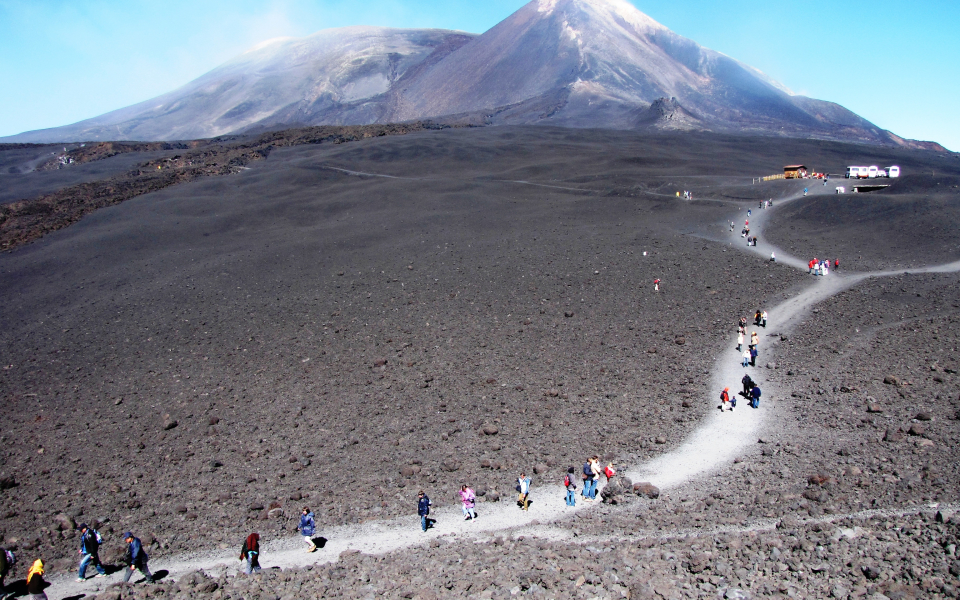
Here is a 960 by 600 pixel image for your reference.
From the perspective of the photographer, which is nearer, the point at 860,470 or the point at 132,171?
the point at 860,470

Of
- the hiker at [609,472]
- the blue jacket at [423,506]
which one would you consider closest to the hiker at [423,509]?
the blue jacket at [423,506]

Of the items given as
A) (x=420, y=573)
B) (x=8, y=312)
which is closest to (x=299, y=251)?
(x=8, y=312)

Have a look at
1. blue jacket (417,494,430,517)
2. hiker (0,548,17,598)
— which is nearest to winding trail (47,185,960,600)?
blue jacket (417,494,430,517)

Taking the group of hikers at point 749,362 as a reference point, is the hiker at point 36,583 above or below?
below

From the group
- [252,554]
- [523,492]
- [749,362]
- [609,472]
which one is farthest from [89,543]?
[749,362]

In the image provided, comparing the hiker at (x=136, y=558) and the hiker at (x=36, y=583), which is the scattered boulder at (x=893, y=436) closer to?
the hiker at (x=136, y=558)

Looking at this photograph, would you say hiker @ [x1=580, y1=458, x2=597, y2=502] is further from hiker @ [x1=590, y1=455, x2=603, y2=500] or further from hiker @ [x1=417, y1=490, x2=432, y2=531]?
hiker @ [x1=417, y1=490, x2=432, y2=531]

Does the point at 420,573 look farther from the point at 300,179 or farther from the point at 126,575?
the point at 300,179
